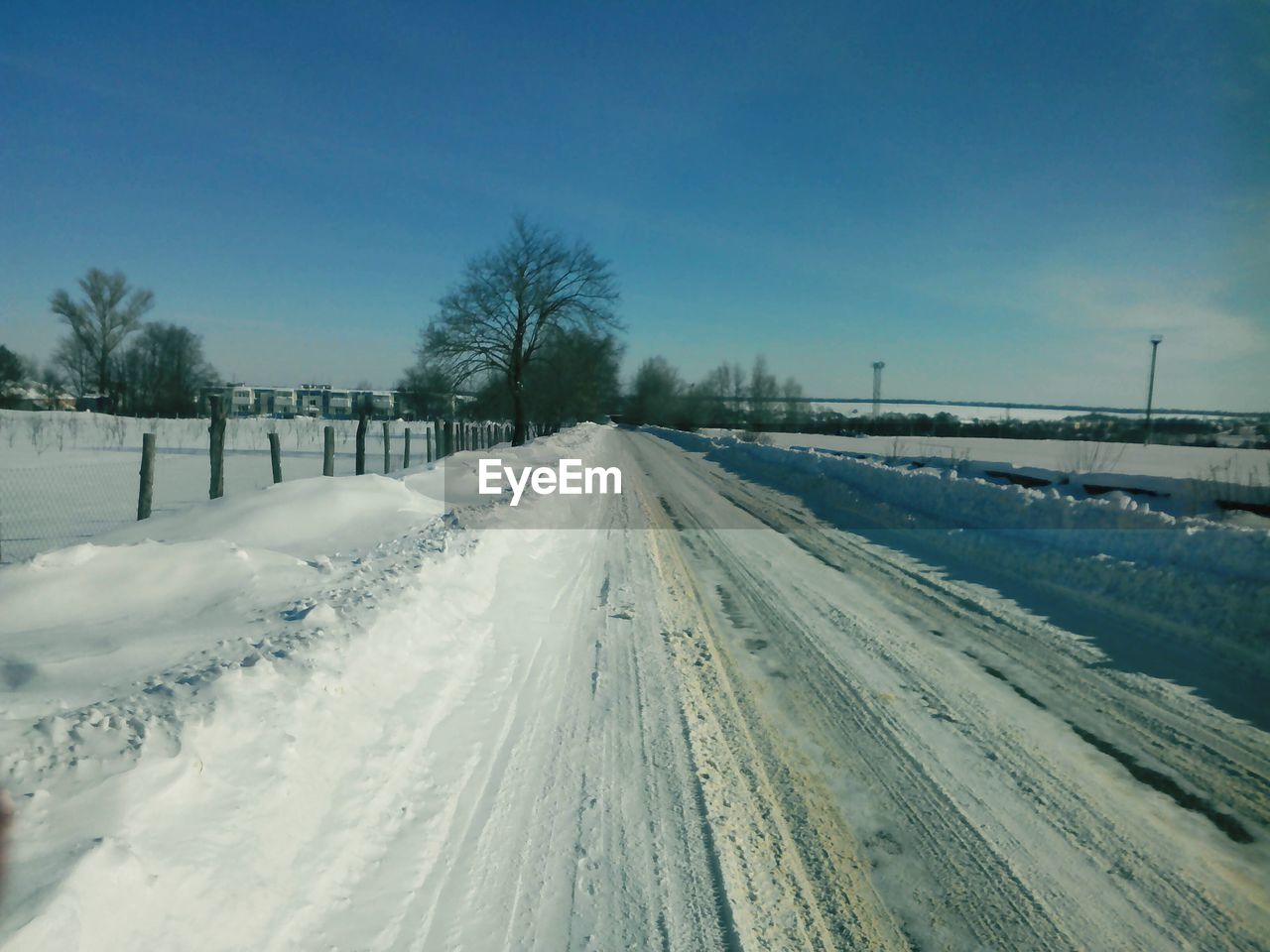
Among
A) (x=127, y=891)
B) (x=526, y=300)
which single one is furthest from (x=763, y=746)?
(x=526, y=300)

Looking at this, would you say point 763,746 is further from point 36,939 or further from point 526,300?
point 526,300

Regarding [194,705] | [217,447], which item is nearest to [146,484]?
[217,447]

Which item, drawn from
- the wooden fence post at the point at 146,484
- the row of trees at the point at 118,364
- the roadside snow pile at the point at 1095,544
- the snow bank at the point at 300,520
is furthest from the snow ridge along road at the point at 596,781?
the row of trees at the point at 118,364

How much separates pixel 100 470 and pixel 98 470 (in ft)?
0.16

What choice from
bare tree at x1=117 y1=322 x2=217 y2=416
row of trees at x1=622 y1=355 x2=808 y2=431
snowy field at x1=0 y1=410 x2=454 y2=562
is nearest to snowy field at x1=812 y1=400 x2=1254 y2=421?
row of trees at x1=622 y1=355 x2=808 y2=431

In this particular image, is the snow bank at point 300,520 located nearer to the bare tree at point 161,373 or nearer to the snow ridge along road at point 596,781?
the snow ridge along road at point 596,781

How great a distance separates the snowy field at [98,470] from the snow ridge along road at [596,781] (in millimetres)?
7197

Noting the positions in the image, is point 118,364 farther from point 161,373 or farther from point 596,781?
point 596,781

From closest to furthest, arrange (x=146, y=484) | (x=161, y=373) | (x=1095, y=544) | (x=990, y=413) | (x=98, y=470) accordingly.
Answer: (x=1095, y=544)
(x=146, y=484)
(x=98, y=470)
(x=161, y=373)
(x=990, y=413)

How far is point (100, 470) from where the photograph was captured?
20172 millimetres

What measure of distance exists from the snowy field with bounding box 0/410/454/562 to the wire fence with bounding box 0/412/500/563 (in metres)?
0.02

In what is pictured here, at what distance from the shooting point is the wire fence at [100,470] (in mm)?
11922

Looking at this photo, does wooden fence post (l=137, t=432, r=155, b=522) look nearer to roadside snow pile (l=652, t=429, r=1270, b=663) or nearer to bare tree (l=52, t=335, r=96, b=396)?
roadside snow pile (l=652, t=429, r=1270, b=663)

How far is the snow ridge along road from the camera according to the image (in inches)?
106
